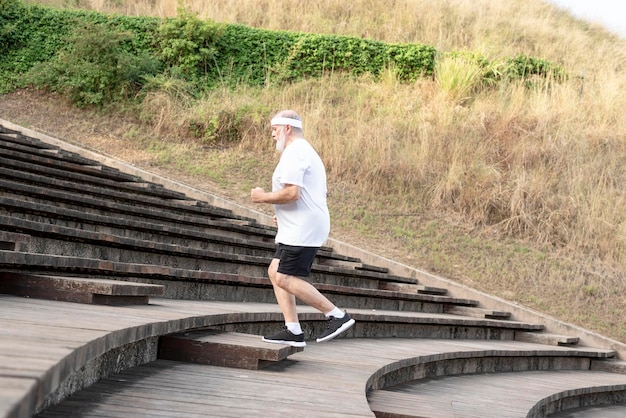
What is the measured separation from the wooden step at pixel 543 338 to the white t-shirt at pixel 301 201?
5676 millimetres

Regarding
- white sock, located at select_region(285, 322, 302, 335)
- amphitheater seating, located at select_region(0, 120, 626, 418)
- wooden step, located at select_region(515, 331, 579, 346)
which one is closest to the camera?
amphitheater seating, located at select_region(0, 120, 626, 418)

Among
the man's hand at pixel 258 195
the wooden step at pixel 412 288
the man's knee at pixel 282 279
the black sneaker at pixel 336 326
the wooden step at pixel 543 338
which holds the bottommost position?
the wooden step at pixel 543 338

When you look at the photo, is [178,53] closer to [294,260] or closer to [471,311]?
[471,311]

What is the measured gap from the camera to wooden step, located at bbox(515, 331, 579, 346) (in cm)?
1038

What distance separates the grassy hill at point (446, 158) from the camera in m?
12.5

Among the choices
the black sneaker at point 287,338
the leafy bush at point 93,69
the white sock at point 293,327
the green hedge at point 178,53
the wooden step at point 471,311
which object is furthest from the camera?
the green hedge at point 178,53

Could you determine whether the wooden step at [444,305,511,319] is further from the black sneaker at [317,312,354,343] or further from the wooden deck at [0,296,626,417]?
the black sneaker at [317,312,354,343]

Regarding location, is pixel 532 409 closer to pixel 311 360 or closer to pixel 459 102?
pixel 311 360

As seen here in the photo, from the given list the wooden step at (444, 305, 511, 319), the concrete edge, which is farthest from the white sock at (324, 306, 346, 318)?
the concrete edge

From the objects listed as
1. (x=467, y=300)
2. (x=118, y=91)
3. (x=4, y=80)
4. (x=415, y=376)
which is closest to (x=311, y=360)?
(x=415, y=376)

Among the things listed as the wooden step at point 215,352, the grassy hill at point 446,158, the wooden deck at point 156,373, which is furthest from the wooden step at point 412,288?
the wooden step at point 215,352

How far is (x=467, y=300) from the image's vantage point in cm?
1099

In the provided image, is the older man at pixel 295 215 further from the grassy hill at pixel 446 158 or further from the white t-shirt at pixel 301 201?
the grassy hill at pixel 446 158

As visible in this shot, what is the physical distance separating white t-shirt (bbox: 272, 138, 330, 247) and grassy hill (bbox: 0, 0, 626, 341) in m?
6.71
